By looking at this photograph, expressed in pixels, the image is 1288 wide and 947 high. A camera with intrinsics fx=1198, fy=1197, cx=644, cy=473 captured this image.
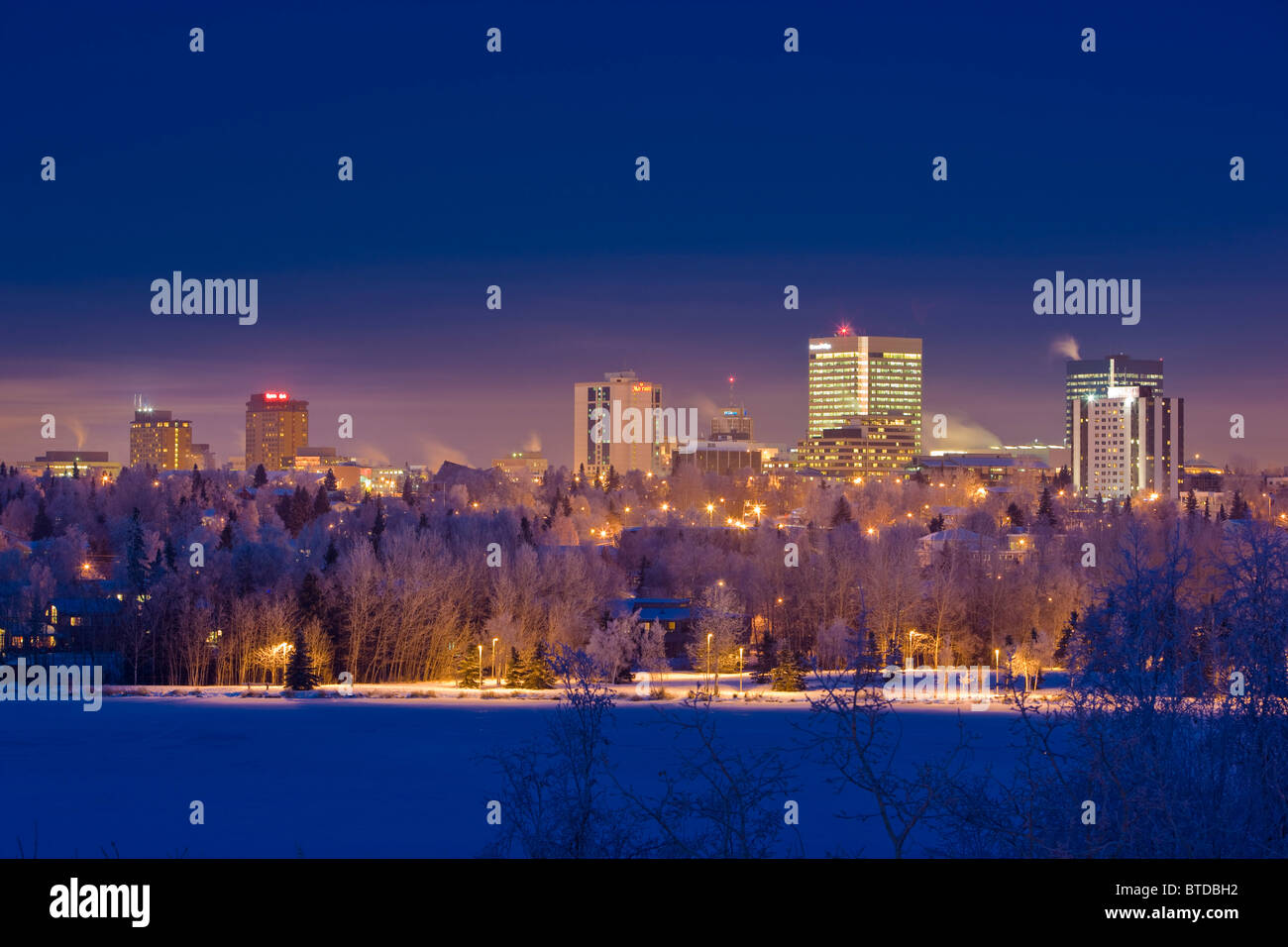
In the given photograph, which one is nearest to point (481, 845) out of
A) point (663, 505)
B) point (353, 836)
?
point (353, 836)

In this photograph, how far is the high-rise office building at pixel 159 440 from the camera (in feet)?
471

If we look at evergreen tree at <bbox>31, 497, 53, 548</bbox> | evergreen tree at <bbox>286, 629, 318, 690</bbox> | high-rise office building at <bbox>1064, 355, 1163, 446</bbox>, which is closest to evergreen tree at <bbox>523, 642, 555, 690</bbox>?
evergreen tree at <bbox>286, 629, 318, 690</bbox>

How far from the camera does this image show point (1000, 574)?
50.9 meters

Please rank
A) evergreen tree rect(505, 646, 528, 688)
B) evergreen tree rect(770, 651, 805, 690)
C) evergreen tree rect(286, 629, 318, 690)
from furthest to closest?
1. evergreen tree rect(505, 646, 528, 688)
2. evergreen tree rect(286, 629, 318, 690)
3. evergreen tree rect(770, 651, 805, 690)

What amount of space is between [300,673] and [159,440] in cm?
12017

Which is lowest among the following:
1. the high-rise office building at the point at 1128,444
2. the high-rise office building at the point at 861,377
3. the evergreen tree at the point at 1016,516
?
the evergreen tree at the point at 1016,516

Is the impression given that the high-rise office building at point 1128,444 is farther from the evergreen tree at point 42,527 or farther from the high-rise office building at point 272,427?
the high-rise office building at point 272,427

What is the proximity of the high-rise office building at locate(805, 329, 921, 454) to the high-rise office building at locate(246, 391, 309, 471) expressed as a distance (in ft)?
251

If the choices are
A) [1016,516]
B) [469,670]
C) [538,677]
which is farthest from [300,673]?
[1016,516]

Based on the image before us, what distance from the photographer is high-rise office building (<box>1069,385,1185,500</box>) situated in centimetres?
10275

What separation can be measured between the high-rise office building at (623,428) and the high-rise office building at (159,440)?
49801 mm

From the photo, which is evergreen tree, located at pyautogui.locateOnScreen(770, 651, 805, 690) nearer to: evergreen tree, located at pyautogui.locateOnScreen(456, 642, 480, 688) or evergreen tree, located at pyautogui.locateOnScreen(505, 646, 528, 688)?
evergreen tree, located at pyautogui.locateOnScreen(505, 646, 528, 688)

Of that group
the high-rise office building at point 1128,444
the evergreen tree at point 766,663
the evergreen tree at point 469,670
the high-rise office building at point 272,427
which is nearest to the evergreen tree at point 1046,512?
the high-rise office building at point 1128,444
